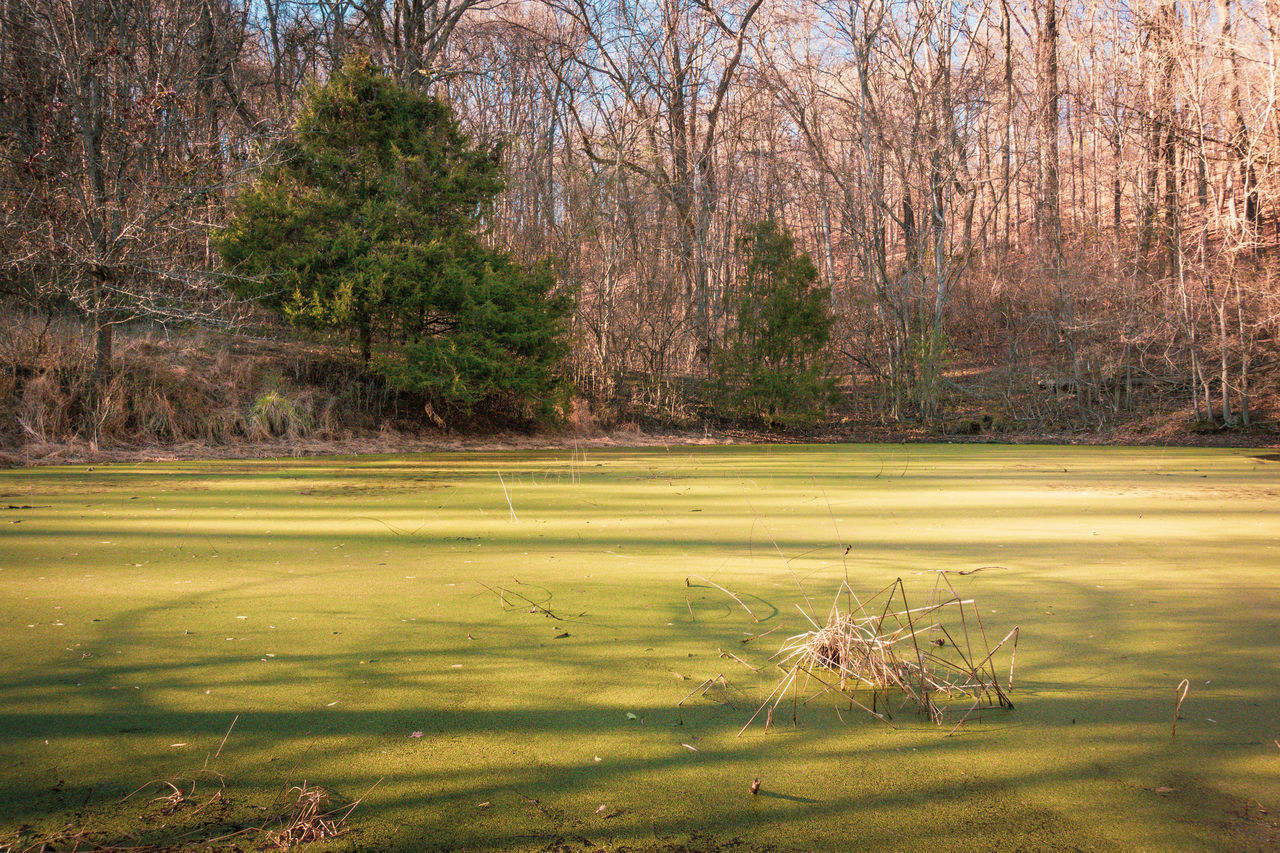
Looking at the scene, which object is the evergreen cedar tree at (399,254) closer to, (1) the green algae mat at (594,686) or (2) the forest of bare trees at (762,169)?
(2) the forest of bare trees at (762,169)

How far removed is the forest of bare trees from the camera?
→ 30.9ft

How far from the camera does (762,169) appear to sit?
1711cm

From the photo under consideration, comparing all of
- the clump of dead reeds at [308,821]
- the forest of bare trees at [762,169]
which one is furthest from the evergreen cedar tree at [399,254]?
the clump of dead reeds at [308,821]

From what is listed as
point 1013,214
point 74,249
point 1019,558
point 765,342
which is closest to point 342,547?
point 1019,558

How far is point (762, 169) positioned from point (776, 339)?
18.9 feet

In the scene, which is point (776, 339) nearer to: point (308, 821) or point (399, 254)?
point (399, 254)

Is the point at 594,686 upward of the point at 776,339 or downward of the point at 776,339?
downward

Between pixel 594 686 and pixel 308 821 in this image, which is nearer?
pixel 308 821

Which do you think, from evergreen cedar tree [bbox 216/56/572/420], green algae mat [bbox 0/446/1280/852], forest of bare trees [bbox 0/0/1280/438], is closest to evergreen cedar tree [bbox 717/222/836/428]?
forest of bare trees [bbox 0/0/1280/438]

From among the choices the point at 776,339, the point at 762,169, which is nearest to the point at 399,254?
the point at 776,339

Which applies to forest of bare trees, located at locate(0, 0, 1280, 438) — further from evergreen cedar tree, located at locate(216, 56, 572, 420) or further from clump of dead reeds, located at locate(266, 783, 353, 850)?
clump of dead reeds, located at locate(266, 783, 353, 850)

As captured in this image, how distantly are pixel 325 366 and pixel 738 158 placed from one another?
32.0 ft

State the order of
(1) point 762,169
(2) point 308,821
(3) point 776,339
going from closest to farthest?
(2) point 308,821 < (3) point 776,339 < (1) point 762,169

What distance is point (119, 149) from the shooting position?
30.6 ft
